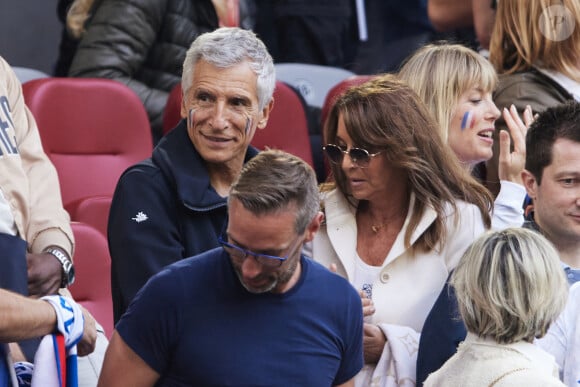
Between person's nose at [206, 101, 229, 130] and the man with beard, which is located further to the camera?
person's nose at [206, 101, 229, 130]

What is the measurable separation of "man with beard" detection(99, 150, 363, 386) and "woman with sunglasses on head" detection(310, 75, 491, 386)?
645 millimetres

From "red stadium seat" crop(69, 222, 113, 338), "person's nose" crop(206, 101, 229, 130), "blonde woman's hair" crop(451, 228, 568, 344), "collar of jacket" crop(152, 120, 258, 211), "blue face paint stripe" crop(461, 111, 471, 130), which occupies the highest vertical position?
"person's nose" crop(206, 101, 229, 130)

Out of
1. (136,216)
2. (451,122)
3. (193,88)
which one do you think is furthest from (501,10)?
(136,216)

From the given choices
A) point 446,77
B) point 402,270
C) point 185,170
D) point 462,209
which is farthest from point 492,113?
point 185,170

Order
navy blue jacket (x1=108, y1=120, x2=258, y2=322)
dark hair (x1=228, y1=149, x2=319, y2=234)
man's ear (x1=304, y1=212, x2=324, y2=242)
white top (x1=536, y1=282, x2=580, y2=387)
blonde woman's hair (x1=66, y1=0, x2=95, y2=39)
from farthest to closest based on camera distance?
1. blonde woman's hair (x1=66, y1=0, x2=95, y2=39)
2. white top (x1=536, y1=282, x2=580, y2=387)
3. navy blue jacket (x1=108, y1=120, x2=258, y2=322)
4. man's ear (x1=304, y1=212, x2=324, y2=242)
5. dark hair (x1=228, y1=149, x2=319, y2=234)

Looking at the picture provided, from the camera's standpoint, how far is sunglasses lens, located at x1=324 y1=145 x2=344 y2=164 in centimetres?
402

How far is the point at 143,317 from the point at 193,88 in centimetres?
109

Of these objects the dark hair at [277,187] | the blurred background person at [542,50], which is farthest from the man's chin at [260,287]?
the blurred background person at [542,50]

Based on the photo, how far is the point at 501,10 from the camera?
5.14 m

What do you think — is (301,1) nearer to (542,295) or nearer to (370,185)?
(370,185)

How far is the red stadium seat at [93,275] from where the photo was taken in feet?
15.5

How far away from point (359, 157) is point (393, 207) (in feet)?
0.73

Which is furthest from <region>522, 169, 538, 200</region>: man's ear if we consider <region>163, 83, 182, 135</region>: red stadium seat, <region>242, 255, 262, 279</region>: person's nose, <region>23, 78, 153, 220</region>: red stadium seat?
<region>23, 78, 153, 220</region>: red stadium seat

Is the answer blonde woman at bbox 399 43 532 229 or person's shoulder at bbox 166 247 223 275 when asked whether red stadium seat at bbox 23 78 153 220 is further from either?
person's shoulder at bbox 166 247 223 275
